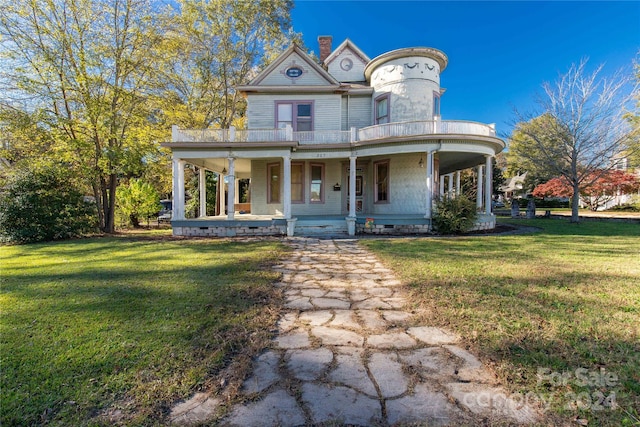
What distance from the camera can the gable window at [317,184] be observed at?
13688 mm

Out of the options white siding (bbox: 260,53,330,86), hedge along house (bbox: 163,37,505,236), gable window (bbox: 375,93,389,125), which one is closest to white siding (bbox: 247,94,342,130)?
hedge along house (bbox: 163,37,505,236)

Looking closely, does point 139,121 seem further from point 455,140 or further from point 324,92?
point 455,140

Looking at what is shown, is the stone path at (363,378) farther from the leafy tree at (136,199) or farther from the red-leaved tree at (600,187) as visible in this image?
the red-leaved tree at (600,187)

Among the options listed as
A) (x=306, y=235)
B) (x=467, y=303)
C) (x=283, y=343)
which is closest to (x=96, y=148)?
(x=306, y=235)

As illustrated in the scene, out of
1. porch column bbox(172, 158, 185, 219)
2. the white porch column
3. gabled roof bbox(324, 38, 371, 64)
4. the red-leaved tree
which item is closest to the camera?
porch column bbox(172, 158, 185, 219)

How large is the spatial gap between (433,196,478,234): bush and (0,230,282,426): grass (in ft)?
25.9

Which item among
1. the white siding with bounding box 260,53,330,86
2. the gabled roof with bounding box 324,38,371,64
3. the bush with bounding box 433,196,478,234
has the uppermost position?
the gabled roof with bounding box 324,38,371,64

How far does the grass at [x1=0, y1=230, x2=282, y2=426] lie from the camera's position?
1867mm

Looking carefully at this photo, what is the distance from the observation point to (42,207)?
10.2 meters

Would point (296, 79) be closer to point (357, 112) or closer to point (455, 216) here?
point (357, 112)

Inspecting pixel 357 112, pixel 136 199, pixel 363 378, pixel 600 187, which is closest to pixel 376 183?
pixel 357 112

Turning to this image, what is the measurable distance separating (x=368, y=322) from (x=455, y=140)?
1006 centimetres

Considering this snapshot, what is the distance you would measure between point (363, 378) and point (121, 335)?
7.35 feet

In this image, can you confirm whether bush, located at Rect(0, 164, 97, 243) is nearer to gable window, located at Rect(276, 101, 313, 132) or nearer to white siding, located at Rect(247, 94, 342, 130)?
white siding, located at Rect(247, 94, 342, 130)
